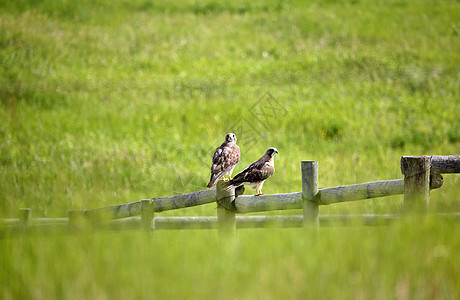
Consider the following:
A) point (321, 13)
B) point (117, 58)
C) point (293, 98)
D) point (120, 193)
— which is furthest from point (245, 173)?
point (321, 13)

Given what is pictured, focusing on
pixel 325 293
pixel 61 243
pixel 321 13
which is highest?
pixel 321 13

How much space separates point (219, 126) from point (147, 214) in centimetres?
881

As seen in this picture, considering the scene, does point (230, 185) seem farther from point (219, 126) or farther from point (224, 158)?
point (219, 126)

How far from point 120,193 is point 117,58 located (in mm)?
13601

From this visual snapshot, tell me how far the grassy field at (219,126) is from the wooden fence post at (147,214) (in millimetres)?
478

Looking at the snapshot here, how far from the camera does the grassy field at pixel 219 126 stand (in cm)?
303

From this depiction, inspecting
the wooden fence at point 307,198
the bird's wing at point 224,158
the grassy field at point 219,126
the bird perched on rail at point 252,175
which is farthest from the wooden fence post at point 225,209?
the grassy field at point 219,126

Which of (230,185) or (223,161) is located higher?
(223,161)

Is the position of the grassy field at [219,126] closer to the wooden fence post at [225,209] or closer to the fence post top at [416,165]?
the fence post top at [416,165]

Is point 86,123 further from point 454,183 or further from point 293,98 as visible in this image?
point 454,183

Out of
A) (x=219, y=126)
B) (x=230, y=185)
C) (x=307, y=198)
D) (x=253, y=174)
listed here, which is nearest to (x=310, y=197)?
(x=307, y=198)

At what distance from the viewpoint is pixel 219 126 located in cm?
1591

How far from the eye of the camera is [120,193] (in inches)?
431

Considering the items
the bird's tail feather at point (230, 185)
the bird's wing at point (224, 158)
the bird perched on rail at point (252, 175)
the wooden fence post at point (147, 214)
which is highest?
the bird's wing at point (224, 158)
